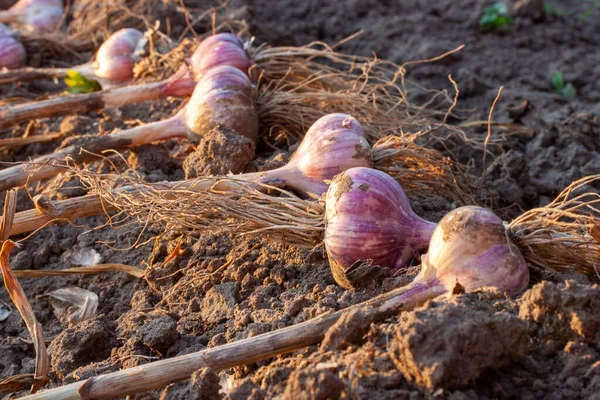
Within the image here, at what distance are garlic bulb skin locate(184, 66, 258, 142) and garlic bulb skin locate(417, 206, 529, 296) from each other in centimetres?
130

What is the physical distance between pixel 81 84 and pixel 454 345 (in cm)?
296

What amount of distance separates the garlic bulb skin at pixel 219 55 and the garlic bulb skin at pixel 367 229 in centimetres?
133

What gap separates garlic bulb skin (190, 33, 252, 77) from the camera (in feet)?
10.8

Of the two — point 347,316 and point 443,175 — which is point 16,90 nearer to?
point 443,175

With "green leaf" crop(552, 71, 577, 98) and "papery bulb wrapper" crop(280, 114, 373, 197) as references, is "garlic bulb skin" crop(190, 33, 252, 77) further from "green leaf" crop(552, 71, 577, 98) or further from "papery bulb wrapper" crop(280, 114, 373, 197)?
"green leaf" crop(552, 71, 577, 98)

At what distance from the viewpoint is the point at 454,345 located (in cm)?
160

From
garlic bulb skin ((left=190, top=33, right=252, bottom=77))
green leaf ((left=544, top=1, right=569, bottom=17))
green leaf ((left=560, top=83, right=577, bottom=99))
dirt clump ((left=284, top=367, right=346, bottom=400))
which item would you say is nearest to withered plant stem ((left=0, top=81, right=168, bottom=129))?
garlic bulb skin ((left=190, top=33, right=252, bottom=77))

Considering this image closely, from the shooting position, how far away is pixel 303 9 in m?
5.25

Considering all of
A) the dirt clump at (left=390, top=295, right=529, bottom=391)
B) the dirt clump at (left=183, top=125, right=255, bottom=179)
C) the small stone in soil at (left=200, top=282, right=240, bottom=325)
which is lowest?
the small stone in soil at (left=200, top=282, right=240, bottom=325)

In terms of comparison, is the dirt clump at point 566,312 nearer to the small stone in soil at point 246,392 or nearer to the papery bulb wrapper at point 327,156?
the small stone in soil at point 246,392

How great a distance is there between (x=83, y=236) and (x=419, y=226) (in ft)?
4.69

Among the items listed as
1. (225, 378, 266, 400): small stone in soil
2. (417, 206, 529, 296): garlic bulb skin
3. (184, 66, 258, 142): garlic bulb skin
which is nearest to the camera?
(225, 378, 266, 400): small stone in soil

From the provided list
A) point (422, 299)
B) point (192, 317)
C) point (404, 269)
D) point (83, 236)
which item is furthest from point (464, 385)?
point (83, 236)

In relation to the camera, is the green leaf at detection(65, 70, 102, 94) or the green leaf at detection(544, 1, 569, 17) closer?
the green leaf at detection(65, 70, 102, 94)
